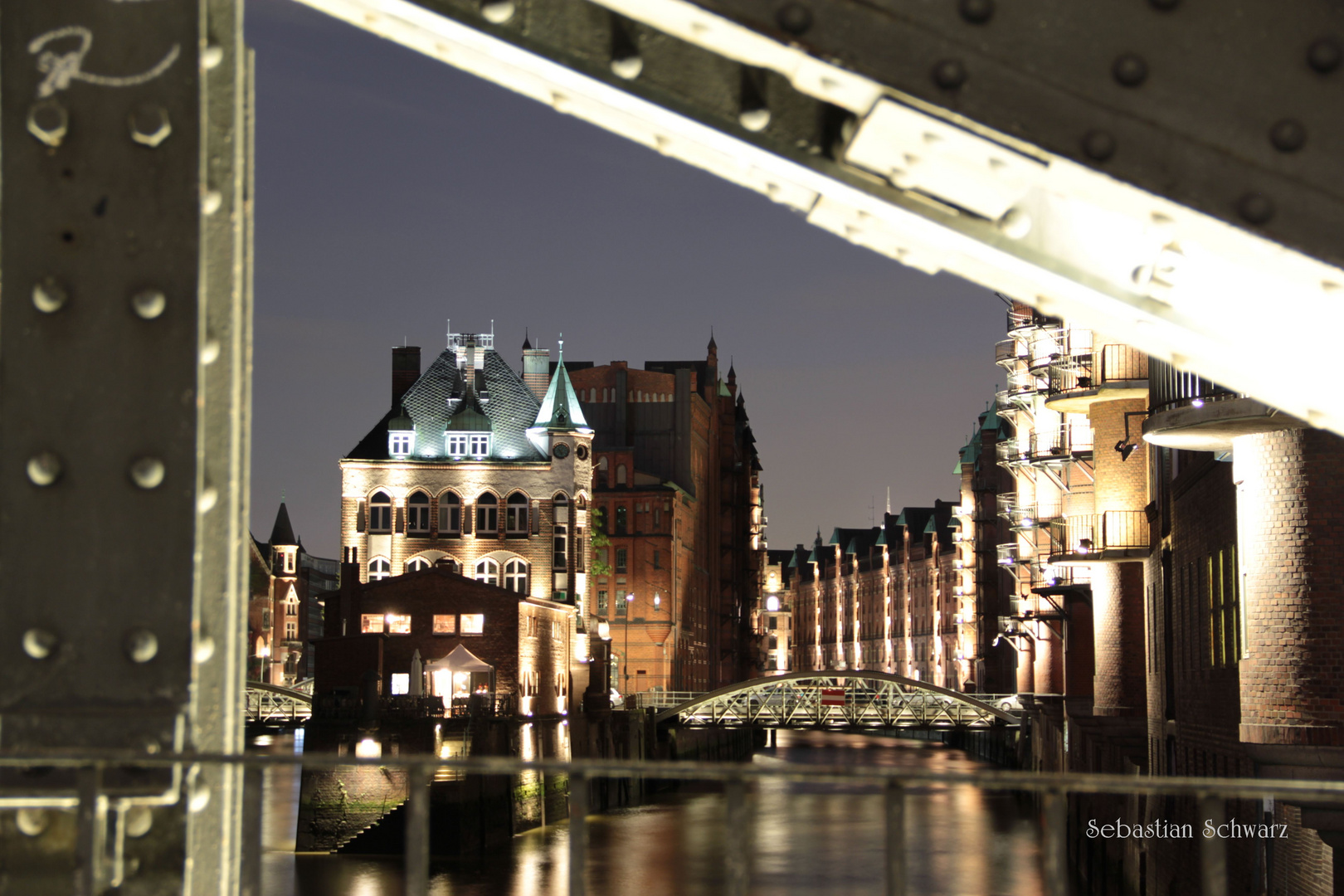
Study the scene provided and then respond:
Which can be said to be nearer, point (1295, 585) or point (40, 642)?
point (40, 642)

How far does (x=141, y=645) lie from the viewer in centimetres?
310

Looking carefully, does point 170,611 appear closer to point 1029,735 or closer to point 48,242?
point 48,242

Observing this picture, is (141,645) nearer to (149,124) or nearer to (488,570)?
(149,124)

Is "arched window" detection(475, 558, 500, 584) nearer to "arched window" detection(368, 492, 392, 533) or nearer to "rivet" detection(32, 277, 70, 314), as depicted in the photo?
"arched window" detection(368, 492, 392, 533)

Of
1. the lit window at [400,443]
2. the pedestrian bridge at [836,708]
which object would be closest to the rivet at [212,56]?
the pedestrian bridge at [836,708]

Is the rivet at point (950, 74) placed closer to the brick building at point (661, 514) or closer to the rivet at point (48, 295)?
the rivet at point (48, 295)

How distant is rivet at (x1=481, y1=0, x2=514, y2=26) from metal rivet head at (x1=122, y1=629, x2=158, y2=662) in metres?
1.41

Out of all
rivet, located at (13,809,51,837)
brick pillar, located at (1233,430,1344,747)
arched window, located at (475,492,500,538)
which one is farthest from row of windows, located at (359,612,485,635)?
rivet, located at (13,809,51,837)

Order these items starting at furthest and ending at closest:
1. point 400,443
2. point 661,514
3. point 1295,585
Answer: point 661,514 → point 400,443 → point 1295,585

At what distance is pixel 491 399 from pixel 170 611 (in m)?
60.8

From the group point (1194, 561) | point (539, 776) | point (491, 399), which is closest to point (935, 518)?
point (491, 399)

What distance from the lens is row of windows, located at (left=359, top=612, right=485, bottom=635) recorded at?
165ft

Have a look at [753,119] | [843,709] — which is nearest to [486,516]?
[843,709]

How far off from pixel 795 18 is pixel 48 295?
5.25 feet
